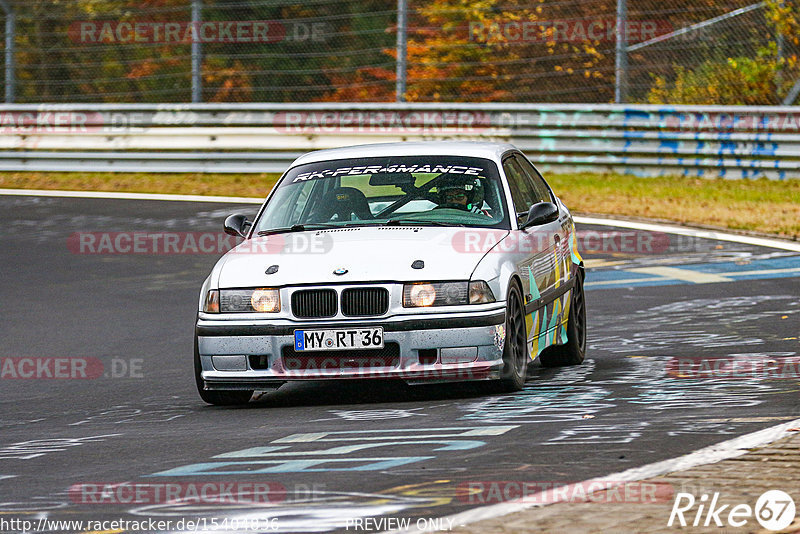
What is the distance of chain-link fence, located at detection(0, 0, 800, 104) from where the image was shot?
22.6m

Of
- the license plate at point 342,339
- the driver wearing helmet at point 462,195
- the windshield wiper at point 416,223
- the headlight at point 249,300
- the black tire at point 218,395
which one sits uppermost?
the driver wearing helmet at point 462,195

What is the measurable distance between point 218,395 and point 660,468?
3.37 meters

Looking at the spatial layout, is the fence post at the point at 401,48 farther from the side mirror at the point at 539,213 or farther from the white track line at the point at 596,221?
the side mirror at the point at 539,213

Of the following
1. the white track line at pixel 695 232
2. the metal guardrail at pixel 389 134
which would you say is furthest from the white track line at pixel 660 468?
the metal guardrail at pixel 389 134

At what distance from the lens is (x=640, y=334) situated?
10.8 meters

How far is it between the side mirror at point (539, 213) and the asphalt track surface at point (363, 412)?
936 mm

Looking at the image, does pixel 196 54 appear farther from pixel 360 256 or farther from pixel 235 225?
pixel 360 256

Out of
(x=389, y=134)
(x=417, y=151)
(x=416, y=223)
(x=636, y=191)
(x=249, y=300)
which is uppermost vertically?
(x=417, y=151)

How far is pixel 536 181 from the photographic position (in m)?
10.2

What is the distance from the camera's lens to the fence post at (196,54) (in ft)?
78.1

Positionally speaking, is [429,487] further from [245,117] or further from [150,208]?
[245,117]

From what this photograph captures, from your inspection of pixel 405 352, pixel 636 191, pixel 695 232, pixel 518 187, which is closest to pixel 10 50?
pixel 636 191

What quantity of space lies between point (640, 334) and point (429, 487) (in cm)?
556

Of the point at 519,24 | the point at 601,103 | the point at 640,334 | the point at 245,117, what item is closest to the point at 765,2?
the point at 601,103
